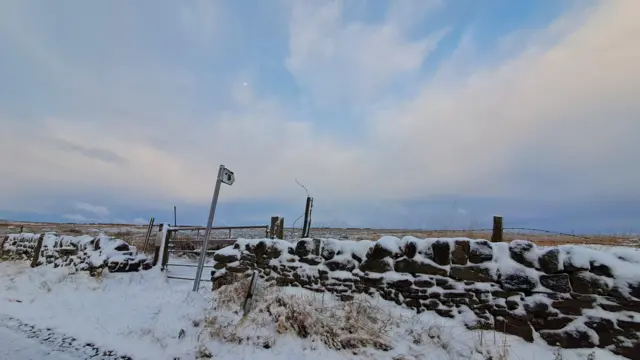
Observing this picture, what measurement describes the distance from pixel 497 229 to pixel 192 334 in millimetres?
5249

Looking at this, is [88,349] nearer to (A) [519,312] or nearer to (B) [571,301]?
(A) [519,312]

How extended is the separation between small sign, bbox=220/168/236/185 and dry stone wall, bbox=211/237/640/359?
6.57ft

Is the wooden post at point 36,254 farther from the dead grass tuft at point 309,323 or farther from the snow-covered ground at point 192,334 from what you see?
the dead grass tuft at point 309,323

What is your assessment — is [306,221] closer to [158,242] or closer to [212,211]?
[212,211]

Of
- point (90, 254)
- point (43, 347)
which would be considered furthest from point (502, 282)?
point (90, 254)

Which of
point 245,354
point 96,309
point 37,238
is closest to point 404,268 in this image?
point 245,354

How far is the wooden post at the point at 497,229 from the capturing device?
589 cm

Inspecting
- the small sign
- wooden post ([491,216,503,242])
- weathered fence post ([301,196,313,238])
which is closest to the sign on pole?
the small sign

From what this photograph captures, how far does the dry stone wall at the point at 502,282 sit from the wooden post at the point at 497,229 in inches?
74.2

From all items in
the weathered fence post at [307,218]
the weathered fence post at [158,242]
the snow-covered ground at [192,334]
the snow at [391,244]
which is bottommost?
the snow-covered ground at [192,334]

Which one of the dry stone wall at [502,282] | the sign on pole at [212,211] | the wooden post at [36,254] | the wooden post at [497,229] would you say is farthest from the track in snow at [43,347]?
the wooden post at [36,254]

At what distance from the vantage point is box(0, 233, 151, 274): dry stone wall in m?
7.88

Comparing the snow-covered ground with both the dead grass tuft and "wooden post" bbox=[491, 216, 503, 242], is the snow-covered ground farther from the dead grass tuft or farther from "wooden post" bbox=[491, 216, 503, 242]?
"wooden post" bbox=[491, 216, 503, 242]

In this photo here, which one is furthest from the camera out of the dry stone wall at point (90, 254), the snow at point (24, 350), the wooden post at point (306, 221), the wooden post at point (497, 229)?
the dry stone wall at point (90, 254)
